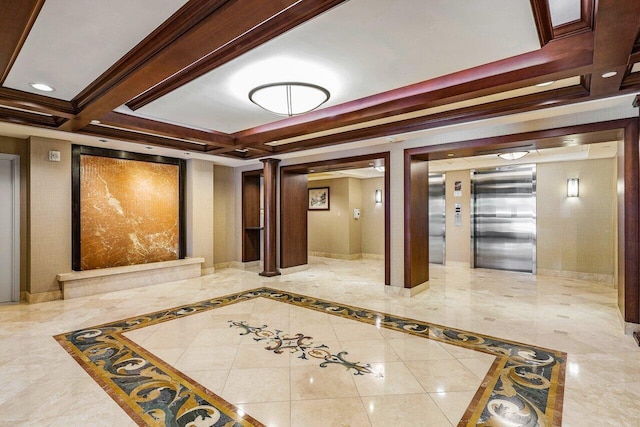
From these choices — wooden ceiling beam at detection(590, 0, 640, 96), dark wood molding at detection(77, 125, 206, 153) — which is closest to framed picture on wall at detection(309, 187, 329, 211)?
dark wood molding at detection(77, 125, 206, 153)

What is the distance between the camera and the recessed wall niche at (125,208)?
5953mm

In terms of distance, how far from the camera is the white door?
528 centimetres

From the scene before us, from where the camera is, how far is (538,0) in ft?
6.68

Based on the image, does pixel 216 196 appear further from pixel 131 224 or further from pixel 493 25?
pixel 493 25

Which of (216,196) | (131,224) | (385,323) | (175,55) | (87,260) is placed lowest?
(385,323)

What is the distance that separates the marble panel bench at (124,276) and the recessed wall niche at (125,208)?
11.7 inches

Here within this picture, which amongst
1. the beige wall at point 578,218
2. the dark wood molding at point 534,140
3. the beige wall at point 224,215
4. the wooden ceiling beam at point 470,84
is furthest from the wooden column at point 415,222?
the beige wall at point 224,215

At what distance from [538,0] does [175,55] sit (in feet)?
8.23

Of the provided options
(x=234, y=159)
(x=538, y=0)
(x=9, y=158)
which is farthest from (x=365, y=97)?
(x=9, y=158)

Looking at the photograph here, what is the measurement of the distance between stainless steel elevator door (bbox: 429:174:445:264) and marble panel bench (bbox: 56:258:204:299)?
6.05 m

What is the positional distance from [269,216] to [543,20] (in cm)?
600

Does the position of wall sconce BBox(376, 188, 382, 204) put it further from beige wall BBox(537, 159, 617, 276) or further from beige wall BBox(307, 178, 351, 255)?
beige wall BBox(537, 159, 617, 276)

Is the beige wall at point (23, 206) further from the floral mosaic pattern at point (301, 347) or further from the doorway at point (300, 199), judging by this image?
the doorway at point (300, 199)

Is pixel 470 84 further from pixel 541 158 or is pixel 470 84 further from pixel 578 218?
pixel 578 218
